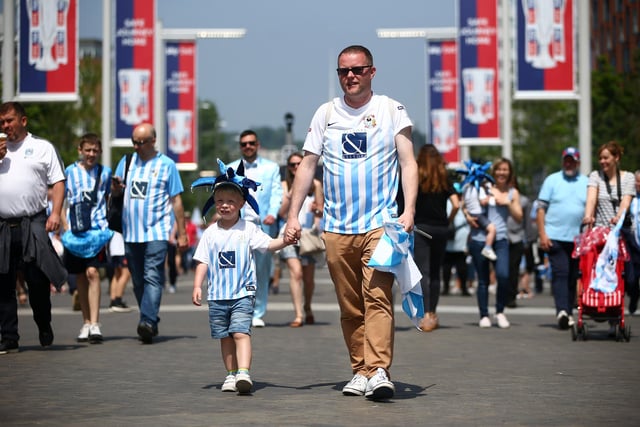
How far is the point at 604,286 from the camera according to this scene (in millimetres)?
Result: 12719

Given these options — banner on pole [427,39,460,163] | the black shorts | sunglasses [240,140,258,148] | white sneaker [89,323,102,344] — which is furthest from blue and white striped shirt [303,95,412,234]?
banner on pole [427,39,460,163]

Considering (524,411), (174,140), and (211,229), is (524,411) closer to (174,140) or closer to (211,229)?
(211,229)

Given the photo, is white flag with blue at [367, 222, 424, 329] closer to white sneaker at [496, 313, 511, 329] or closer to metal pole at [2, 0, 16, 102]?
white sneaker at [496, 313, 511, 329]

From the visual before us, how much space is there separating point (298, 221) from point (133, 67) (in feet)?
66.5

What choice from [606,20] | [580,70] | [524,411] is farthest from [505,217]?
[606,20]

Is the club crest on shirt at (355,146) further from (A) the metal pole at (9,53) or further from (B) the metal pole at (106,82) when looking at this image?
(B) the metal pole at (106,82)

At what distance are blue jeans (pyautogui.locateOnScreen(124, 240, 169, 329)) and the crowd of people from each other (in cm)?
1

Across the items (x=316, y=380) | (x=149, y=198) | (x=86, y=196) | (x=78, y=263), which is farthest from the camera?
(x=86, y=196)

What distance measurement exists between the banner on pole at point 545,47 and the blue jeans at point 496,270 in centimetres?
899

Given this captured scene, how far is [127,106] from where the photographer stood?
93.0 ft

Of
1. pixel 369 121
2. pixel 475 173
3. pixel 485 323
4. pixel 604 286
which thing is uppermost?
pixel 369 121

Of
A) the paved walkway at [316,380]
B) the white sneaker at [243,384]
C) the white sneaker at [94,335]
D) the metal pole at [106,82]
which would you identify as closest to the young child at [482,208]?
the paved walkway at [316,380]

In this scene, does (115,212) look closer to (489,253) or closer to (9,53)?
(489,253)

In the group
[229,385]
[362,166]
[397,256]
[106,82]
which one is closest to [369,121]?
[362,166]
